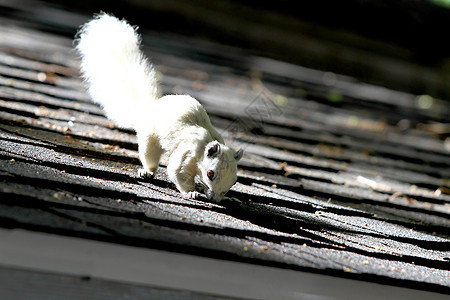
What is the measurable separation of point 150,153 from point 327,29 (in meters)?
6.25

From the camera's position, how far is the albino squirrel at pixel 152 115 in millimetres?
2633

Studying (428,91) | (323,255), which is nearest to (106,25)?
(323,255)

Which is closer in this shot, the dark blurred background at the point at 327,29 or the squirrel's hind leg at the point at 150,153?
the squirrel's hind leg at the point at 150,153

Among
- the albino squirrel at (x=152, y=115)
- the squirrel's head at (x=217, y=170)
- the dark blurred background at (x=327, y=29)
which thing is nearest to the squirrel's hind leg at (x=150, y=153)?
the albino squirrel at (x=152, y=115)

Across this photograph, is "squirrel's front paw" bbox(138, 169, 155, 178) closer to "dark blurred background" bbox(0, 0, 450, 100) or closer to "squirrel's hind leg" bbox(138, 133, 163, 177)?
"squirrel's hind leg" bbox(138, 133, 163, 177)

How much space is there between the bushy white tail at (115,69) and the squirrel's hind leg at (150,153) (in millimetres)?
321

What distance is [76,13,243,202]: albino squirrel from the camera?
263cm

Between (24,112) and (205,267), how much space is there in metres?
2.03

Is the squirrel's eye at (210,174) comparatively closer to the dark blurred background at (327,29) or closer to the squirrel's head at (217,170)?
the squirrel's head at (217,170)

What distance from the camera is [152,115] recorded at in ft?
9.80

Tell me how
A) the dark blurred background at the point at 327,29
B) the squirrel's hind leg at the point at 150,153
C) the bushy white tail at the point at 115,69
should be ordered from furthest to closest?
the dark blurred background at the point at 327,29 < the bushy white tail at the point at 115,69 < the squirrel's hind leg at the point at 150,153

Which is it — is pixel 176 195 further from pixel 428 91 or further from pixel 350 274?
pixel 428 91

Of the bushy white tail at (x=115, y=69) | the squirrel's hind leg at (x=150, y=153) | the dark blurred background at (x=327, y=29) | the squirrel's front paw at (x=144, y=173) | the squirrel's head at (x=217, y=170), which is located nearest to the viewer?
the squirrel's head at (x=217, y=170)

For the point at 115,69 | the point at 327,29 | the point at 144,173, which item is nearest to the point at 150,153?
the point at 144,173
